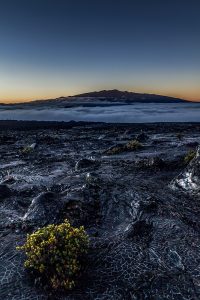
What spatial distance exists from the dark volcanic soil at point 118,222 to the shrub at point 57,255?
379mm

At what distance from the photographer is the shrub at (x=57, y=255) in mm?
9359

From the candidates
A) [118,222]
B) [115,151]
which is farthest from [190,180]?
[115,151]

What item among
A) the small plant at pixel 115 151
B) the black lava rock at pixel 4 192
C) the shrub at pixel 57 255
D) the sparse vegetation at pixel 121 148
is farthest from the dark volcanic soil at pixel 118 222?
the sparse vegetation at pixel 121 148

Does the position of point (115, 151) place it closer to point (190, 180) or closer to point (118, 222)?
Result: point (190, 180)

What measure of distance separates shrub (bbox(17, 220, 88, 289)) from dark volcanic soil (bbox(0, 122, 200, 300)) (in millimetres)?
379

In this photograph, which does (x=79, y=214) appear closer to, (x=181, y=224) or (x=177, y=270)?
(x=181, y=224)

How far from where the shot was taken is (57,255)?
9.86 meters

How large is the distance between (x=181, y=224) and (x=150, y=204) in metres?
2.10

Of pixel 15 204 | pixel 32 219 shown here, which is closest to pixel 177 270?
pixel 32 219

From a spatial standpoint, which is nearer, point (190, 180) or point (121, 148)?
point (190, 180)

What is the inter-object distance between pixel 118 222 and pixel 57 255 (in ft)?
Result: 15.7

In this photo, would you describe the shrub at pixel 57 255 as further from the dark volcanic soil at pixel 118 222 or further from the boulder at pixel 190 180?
the boulder at pixel 190 180

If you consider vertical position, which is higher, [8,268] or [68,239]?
[68,239]

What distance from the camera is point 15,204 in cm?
1681
